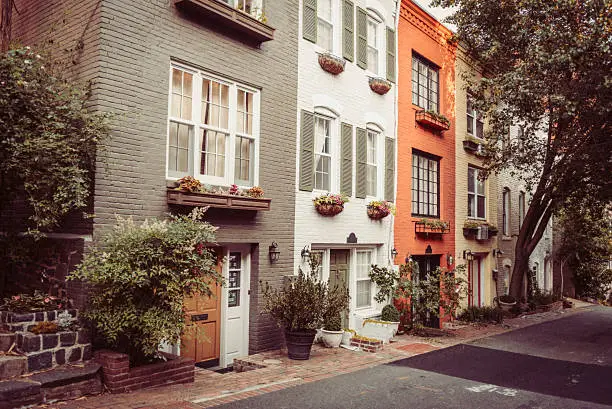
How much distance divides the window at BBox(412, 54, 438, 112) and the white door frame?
7858 mm

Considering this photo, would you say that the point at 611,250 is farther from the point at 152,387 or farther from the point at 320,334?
the point at 152,387

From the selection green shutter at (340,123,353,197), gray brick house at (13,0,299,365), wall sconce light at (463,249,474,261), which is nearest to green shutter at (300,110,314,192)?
gray brick house at (13,0,299,365)

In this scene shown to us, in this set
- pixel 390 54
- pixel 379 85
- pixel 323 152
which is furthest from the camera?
pixel 390 54

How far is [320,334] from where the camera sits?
37.6ft

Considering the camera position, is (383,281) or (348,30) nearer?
(348,30)

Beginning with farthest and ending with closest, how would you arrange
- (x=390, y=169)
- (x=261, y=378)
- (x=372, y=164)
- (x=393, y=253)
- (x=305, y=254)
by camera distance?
1. (x=390, y=169)
2. (x=393, y=253)
3. (x=372, y=164)
4. (x=305, y=254)
5. (x=261, y=378)

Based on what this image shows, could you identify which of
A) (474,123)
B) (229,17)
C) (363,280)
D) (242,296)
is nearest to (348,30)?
(229,17)

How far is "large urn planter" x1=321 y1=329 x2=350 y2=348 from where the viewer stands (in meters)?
11.2

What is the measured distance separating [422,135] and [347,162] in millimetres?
4011

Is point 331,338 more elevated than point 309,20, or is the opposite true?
point 309,20

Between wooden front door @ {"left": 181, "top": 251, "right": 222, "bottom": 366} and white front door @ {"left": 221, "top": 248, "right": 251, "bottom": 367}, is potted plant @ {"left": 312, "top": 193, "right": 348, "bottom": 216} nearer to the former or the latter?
white front door @ {"left": 221, "top": 248, "right": 251, "bottom": 367}

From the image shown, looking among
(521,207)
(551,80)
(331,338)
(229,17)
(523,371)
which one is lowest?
(523,371)

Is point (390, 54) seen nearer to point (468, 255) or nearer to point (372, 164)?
point (372, 164)

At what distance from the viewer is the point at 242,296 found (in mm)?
10453
